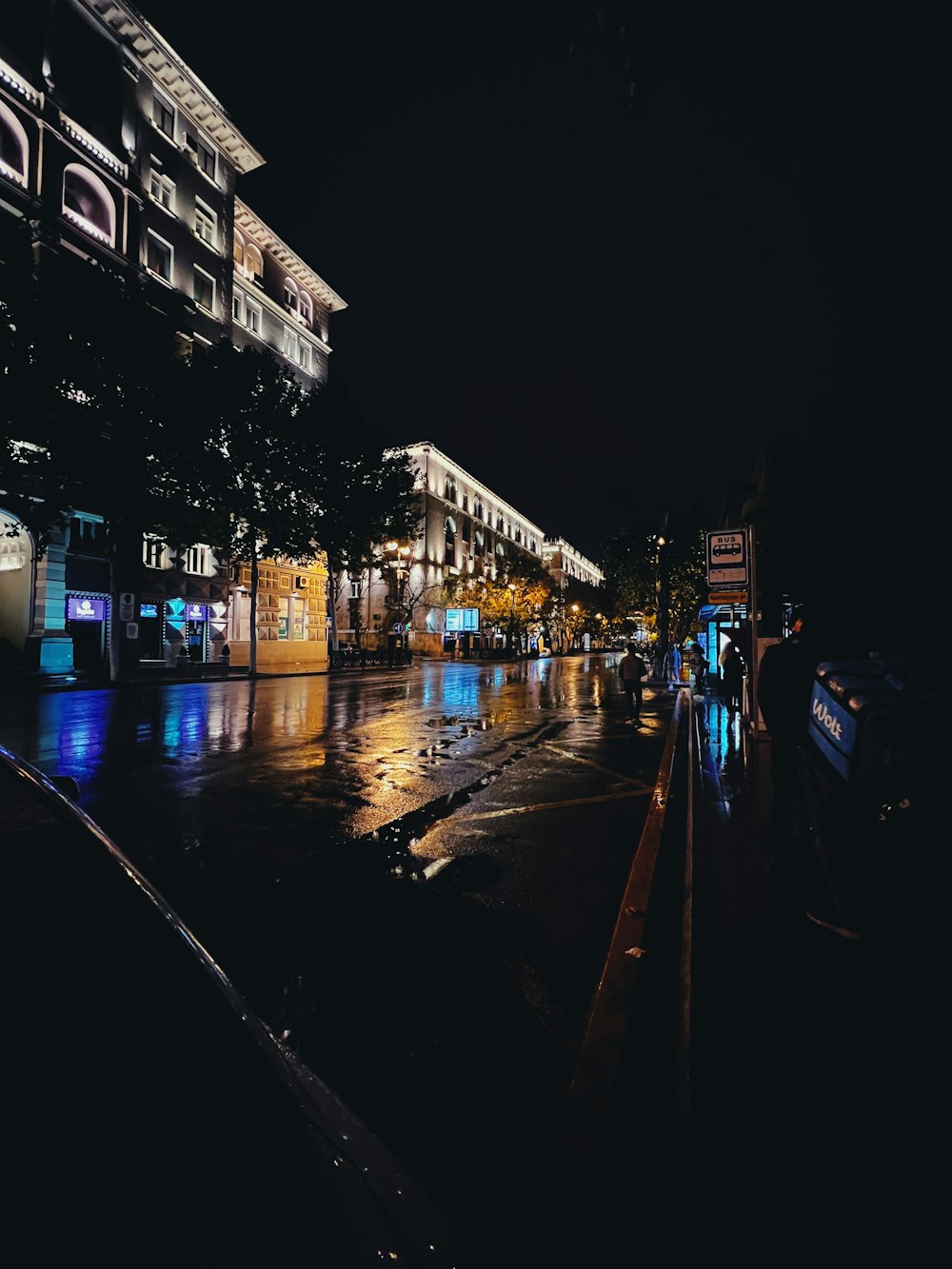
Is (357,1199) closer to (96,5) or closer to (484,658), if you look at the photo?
(96,5)

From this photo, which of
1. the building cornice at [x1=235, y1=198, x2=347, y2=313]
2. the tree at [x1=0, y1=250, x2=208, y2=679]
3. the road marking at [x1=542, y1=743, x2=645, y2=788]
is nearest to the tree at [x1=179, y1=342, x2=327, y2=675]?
the tree at [x1=0, y1=250, x2=208, y2=679]

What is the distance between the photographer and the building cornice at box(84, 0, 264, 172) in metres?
29.6

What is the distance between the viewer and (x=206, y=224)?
1421 inches

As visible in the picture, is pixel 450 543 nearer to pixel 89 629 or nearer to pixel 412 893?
pixel 89 629

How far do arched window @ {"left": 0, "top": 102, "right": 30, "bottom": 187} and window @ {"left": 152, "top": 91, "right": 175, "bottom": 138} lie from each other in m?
9.58

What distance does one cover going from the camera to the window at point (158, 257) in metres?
32.0

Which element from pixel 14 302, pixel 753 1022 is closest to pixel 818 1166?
pixel 753 1022

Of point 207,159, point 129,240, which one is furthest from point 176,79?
point 129,240

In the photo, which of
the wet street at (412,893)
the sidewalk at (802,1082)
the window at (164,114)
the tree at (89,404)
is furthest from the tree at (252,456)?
the sidewalk at (802,1082)

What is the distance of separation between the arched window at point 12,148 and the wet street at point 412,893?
2770 centimetres

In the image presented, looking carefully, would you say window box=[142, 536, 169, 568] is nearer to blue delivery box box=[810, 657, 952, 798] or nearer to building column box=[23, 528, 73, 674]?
building column box=[23, 528, 73, 674]

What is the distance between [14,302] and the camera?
18250 mm

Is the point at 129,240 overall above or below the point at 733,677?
above

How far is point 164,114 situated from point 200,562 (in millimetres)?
24317
